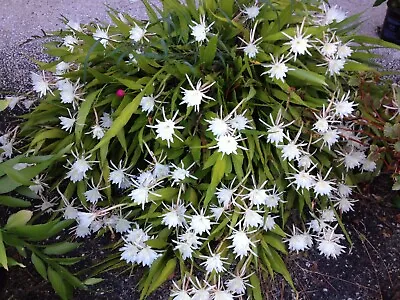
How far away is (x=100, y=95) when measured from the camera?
5.08 feet

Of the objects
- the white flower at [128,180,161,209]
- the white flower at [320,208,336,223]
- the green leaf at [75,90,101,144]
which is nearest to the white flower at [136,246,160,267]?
the white flower at [128,180,161,209]

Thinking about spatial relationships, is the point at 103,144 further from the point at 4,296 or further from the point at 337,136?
the point at 337,136

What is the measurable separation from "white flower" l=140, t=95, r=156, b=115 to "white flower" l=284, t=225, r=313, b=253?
1.49 feet

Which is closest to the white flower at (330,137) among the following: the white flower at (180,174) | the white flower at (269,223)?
the white flower at (269,223)

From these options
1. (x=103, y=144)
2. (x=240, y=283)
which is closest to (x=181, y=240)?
(x=240, y=283)

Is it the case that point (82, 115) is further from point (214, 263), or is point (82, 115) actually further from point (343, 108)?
point (343, 108)

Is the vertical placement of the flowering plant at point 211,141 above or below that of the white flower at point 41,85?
below

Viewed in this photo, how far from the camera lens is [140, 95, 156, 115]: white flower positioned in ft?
4.64

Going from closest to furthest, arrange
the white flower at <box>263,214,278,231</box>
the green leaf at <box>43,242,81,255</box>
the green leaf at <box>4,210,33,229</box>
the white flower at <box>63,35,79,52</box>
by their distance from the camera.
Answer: the green leaf at <box>4,210,33,229</box> → the green leaf at <box>43,242,81,255</box> → the white flower at <box>263,214,278,231</box> → the white flower at <box>63,35,79,52</box>

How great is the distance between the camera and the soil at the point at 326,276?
1.45 m

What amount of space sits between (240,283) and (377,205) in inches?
19.5

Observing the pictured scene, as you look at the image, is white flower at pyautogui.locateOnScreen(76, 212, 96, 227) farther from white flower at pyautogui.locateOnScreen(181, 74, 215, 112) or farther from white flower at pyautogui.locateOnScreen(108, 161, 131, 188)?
white flower at pyautogui.locateOnScreen(181, 74, 215, 112)

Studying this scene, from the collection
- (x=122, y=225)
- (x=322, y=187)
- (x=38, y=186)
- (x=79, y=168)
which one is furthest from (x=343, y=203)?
(x=38, y=186)

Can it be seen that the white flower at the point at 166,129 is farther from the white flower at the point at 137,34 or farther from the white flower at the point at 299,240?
the white flower at the point at 299,240
